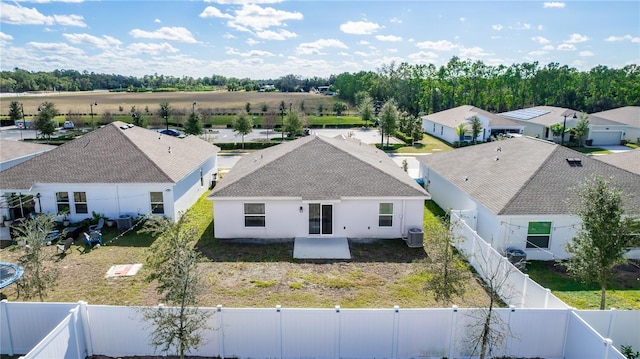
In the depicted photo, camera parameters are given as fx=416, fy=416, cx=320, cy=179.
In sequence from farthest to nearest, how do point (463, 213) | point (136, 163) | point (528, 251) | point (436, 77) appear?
1. point (436, 77)
2. point (136, 163)
3. point (463, 213)
4. point (528, 251)

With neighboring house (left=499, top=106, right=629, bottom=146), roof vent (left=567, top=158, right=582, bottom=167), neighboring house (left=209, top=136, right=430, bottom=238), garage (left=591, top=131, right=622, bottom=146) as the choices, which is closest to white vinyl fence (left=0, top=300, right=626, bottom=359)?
neighboring house (left=209, top=136, right=430, bottom=238)

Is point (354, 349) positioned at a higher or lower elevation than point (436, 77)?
lower

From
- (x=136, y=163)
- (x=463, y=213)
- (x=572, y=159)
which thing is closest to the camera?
(x=463, y=213)

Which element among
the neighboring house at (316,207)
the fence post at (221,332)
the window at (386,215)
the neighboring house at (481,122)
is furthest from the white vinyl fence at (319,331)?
the neighboring house at (481,122)

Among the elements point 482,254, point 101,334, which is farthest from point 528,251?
point 101,334

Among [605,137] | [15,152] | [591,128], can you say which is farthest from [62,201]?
[605,137]

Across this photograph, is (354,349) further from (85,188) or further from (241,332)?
(85,188)

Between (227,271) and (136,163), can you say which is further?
(136,163)

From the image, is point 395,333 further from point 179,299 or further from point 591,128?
point 591,128
